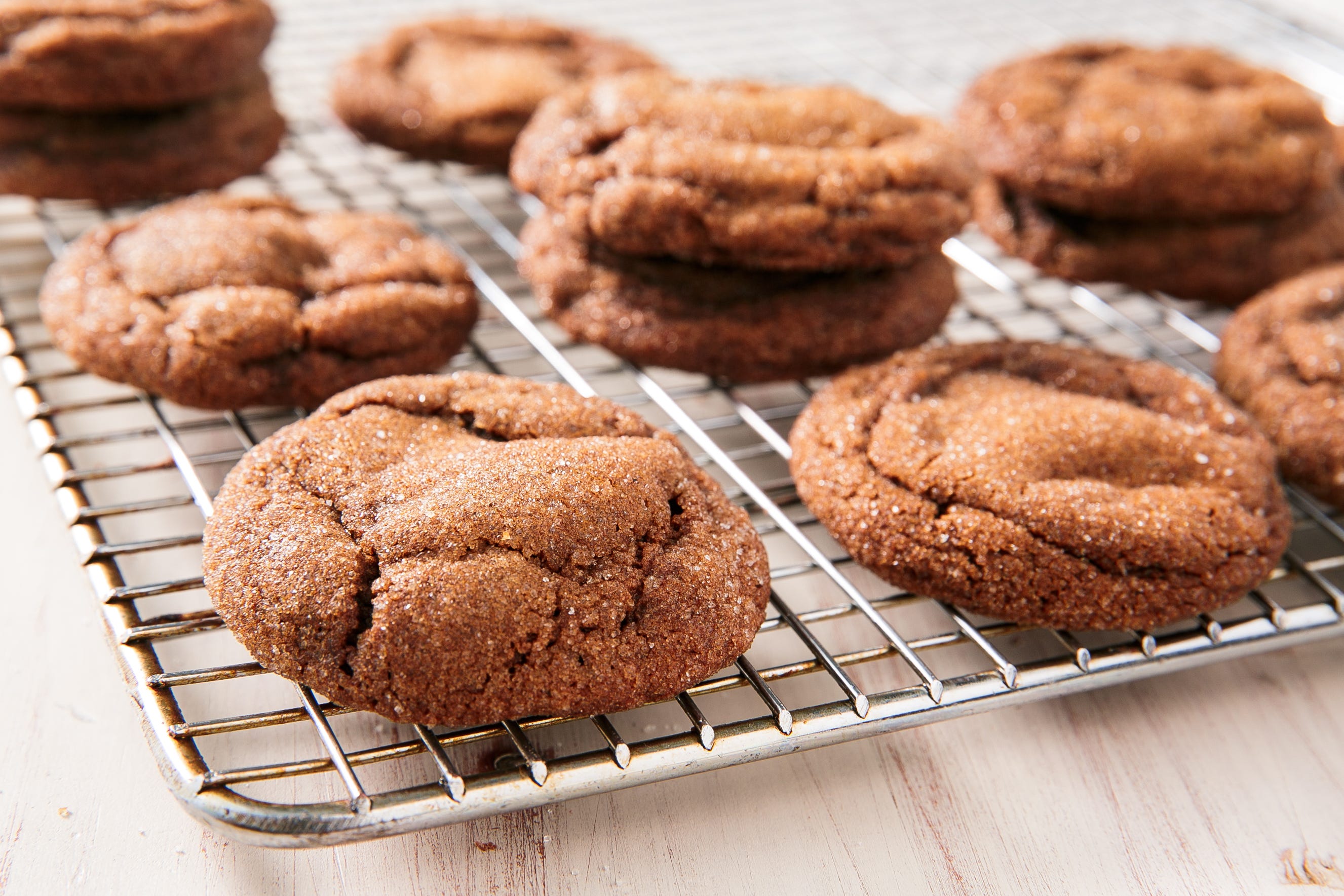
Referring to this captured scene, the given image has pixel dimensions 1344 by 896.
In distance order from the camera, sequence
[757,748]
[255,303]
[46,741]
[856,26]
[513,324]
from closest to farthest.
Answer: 1. [757,748]
2. [46,741]
3. [255,303]
4. [513,324]
5. [856,26]

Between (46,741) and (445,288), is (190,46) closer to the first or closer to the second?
(445,288)

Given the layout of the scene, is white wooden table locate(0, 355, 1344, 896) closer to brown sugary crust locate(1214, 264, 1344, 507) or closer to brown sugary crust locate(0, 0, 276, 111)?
Result: brown sugary crust locate(1214, 264, 1344, 507)

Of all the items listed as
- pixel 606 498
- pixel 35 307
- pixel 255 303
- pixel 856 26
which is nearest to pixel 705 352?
pixel 606 498

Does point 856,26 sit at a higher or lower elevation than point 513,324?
higher

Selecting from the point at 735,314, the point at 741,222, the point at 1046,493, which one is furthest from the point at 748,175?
the point at 1046,493

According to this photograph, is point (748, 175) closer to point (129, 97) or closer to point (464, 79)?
point (464, 79)

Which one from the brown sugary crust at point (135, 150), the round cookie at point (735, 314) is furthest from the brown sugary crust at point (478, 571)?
the brown sugary crust at point (135, 150)
